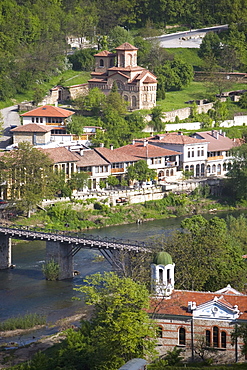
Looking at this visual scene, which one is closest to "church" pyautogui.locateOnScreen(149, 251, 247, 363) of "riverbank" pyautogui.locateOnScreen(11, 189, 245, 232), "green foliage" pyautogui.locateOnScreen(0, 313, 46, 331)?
"green foliage" pyautogui.locateOnScreen(0, 313, 46, 331)

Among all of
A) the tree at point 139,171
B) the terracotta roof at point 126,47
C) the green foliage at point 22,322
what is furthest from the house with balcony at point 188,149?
the green foliage at point 22,322

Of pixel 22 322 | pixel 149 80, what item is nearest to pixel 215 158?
pixel 149 80

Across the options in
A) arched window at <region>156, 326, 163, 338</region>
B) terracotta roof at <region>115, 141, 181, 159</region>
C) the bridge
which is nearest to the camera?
arched window at <region>156, 326, 163, 338</region>

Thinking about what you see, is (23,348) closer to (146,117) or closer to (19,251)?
(19,251)

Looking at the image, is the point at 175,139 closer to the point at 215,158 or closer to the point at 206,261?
the point at 215,158

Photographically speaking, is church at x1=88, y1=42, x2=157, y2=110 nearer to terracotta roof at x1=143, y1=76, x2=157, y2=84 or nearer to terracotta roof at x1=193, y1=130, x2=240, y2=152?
terracotta roof at x1=143, y1=76, x2=157, y2=84
